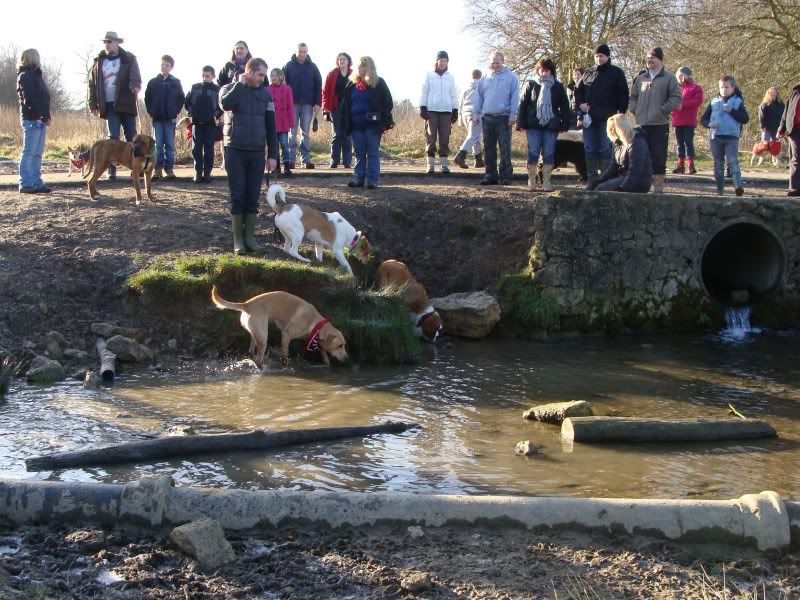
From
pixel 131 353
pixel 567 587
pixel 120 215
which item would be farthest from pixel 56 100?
pixel 567 587

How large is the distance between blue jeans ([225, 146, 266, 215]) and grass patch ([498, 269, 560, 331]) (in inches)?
145

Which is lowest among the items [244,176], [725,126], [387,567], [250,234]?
[387,567]

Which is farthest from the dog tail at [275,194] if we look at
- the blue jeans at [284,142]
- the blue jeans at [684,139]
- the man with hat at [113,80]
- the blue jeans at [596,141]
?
the blue jeans at [684,139]

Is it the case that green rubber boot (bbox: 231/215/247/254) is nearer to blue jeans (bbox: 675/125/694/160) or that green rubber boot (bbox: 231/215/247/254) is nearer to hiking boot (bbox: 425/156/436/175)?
hiking boot (bbox: 425/156/436/175)

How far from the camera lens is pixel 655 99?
1349cm

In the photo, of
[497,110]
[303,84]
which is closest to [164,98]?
[303,84]

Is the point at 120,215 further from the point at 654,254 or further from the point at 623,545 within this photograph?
the point at 623,545

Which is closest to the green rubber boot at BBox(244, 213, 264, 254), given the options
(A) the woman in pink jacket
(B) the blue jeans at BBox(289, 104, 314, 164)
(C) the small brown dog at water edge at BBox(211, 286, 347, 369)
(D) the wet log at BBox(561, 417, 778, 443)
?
(C) the small brown dog at water edge at BBox(211, 286, 347, 369)

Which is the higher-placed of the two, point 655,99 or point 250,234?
point 655,99

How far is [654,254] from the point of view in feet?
43.6

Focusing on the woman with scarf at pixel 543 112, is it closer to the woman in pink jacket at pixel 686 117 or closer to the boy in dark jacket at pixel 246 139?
the woman in pink jacket at pixel 686 117

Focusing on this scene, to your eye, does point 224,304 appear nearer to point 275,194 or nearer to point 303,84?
point 275,194

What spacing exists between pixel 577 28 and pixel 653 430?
22.3 meters

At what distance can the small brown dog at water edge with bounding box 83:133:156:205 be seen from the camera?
43.6ft
